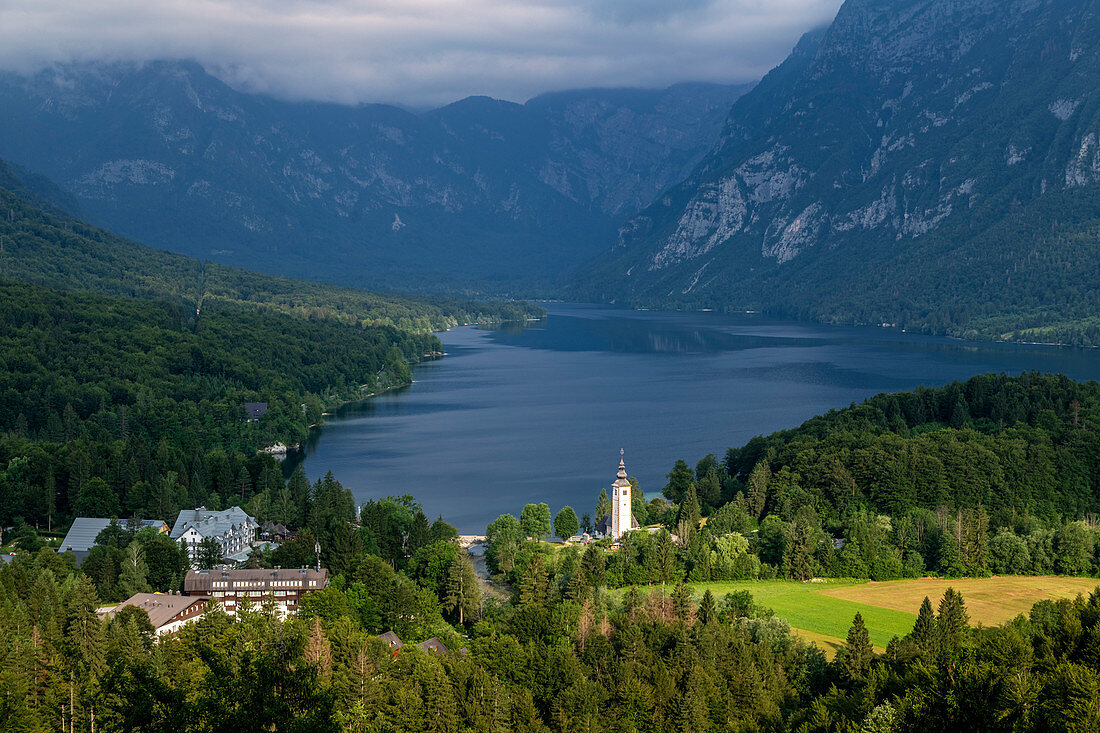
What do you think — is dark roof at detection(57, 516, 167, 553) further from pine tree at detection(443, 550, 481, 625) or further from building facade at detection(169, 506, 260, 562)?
pine tree at detection(443, 550, 481, 625)

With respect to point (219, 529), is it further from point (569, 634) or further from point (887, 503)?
point (887, 503)

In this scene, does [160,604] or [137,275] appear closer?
[160,604]

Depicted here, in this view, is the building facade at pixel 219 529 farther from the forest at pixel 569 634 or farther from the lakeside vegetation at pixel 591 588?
the forest at pixel 569 634

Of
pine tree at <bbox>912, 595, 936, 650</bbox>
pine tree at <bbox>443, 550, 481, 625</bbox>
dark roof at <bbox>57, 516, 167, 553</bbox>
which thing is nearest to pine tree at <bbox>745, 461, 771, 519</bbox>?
pine tree at <bbox>443, 550, 481, 625</bbox>

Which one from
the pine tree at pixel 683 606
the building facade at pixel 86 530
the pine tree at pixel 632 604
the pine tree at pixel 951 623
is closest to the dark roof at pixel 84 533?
the building facade at pixel 86 530

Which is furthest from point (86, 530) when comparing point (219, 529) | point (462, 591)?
point (462, 591)

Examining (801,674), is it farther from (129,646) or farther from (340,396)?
(340,396)

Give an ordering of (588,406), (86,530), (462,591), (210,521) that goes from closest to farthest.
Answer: (462,591) → (86,530) → (210,521) → (588,406)
